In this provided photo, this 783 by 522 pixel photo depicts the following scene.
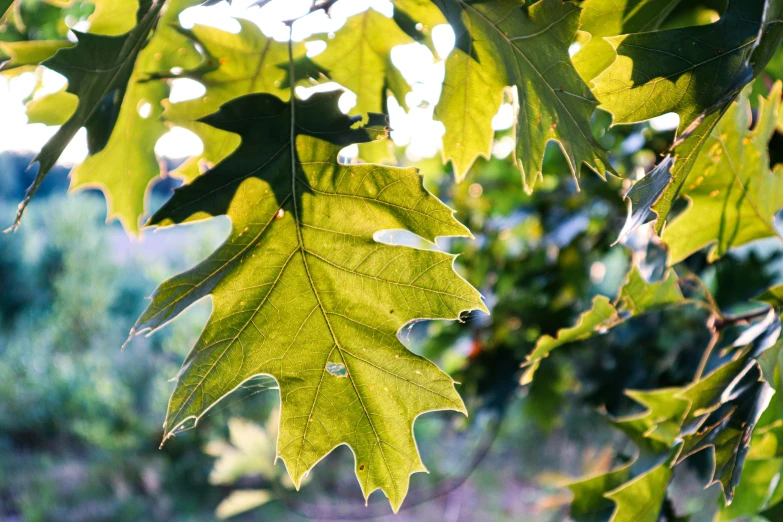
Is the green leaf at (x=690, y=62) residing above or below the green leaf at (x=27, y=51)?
above

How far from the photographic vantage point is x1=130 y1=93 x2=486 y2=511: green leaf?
574mm

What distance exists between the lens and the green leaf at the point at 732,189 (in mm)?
769

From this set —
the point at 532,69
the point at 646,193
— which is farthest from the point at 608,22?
the point at 646,193

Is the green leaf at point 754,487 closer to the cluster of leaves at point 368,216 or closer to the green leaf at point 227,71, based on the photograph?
the cluster of leaves at point 368,216

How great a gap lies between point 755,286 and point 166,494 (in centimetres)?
650

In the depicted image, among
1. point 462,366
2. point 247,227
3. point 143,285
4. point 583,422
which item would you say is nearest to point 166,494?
point 143,285

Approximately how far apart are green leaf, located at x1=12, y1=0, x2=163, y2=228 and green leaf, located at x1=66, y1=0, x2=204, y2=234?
5.3 inches

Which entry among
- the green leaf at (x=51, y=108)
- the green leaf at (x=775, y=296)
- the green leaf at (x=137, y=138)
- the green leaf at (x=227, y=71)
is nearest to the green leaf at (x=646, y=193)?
the green leaf at (x=775, y=296)

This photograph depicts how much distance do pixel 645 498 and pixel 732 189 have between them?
41 cm

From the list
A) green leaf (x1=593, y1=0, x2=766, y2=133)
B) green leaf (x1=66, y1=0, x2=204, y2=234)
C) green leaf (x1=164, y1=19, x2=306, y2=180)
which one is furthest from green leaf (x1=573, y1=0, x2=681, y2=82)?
green leaf (x1=66, y1=0, x2=204, y2=234)

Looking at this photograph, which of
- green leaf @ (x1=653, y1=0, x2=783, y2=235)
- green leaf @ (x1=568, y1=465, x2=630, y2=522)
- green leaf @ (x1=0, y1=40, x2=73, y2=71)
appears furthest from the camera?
green leaf @ (x1=568, y1=465, x2=630, y2=522)

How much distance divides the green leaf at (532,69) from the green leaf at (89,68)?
0.30 meters

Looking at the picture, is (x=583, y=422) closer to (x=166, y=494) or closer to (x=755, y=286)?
(x=755, y=286)

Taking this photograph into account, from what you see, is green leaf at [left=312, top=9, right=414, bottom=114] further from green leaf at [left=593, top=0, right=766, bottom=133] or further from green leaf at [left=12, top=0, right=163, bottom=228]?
green leaf at [left=593, top=0, right=766, bottom=133]
